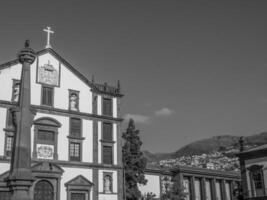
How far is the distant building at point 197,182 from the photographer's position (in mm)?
43531

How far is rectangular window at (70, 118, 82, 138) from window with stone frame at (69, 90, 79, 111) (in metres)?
1.12

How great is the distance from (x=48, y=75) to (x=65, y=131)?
17.2 feet

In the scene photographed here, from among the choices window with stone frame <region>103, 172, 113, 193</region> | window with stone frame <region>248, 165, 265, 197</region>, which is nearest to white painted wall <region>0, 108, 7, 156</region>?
window with stone frame <region>103, 172, 113, 193</region>

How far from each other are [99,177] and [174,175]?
14444mm

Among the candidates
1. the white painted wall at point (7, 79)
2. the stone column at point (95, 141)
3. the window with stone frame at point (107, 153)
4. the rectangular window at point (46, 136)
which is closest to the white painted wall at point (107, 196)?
the window with stone frame at point (107, 153)

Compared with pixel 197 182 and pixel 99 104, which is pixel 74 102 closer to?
pixel 99 104

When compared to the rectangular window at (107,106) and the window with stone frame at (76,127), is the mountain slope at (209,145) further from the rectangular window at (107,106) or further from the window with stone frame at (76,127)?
the window with stone frame at (76,127)

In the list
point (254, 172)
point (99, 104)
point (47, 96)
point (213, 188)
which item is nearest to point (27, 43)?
point (47, 96)

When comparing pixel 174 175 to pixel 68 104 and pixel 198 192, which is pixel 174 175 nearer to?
pixel 198 192

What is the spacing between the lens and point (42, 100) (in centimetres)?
3434

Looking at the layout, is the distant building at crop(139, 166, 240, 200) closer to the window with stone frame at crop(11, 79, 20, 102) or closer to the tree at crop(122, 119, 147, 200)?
the tree at crop(122, 119, 147, 200)

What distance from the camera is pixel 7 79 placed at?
33.4 m

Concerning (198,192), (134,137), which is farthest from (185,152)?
(134,137)

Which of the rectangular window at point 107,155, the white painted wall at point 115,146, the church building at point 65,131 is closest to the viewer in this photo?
the church building at point 65,131
